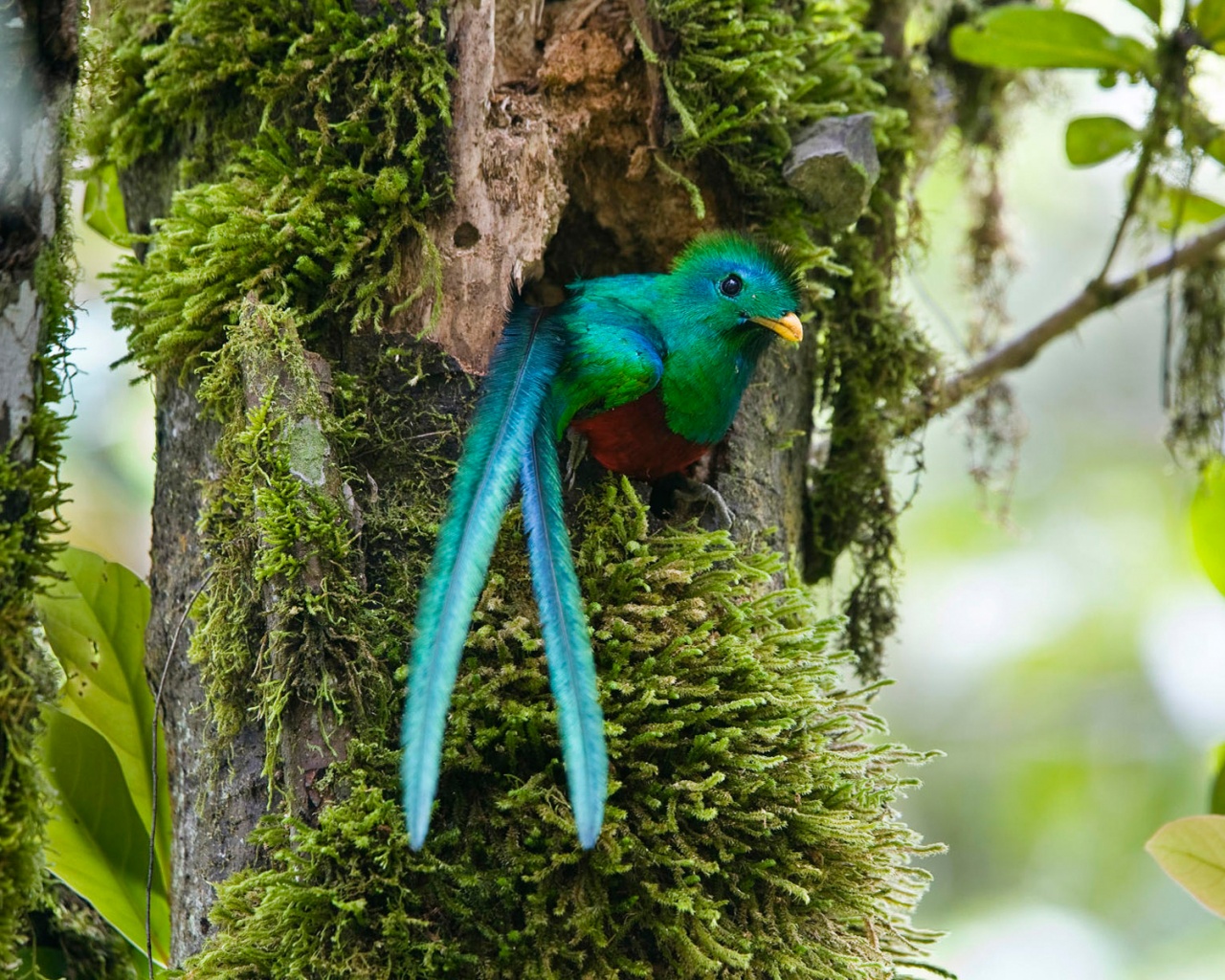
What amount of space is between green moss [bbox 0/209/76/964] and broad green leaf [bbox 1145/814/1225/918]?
1911mm

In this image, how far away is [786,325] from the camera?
7.56ft

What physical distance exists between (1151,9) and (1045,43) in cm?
34

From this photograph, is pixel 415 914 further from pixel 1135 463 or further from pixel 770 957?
pixel 1135 463

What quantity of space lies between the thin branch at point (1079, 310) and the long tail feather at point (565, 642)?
6.31 ft

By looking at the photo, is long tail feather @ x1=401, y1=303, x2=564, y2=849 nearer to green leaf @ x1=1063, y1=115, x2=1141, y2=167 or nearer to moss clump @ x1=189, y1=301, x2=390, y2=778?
moss clump @ x1=189, y1=301, x2=390, y2=778

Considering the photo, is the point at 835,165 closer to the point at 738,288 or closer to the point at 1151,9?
the point at 738,288

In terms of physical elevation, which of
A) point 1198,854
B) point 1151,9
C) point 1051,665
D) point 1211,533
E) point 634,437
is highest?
point 1151,9

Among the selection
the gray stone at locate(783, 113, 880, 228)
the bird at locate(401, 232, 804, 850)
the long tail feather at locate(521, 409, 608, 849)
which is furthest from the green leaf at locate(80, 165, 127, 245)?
the gray stone at locate(783, 113, 880, 228)

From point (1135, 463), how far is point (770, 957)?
671 cm

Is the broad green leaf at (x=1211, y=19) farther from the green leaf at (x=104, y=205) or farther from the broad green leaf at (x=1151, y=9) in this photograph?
the green leaf at (x=104, y=205)

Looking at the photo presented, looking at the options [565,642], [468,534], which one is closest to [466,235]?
[468,534]

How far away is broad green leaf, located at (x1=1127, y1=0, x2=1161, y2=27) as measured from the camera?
3.08 meters

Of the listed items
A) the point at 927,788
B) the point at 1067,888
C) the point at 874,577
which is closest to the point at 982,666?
the point at 927,788

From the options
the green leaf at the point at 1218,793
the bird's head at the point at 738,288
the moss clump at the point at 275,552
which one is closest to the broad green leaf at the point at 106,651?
the moss clump at the point at 275,552
